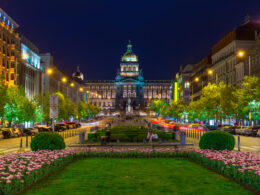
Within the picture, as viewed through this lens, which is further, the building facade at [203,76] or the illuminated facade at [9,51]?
the building facade at [203,76]

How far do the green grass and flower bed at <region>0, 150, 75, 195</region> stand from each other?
31 centimetres

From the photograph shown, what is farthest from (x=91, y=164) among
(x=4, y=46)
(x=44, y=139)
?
(x=4, y=46)

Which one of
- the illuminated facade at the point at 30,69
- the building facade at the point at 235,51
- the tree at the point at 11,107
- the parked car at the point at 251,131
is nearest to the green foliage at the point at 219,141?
the parked car at the point at 251,131

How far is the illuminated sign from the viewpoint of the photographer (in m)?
81.0

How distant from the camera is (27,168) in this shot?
1300 cm

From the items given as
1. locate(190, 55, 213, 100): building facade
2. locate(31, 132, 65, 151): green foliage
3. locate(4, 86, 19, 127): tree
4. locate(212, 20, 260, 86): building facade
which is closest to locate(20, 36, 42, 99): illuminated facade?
locate(4, 86, 19, 127): tree

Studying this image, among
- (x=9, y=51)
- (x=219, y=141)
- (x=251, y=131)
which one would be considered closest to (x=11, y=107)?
(x=9, y=51)

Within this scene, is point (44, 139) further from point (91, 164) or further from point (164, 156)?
Result: point (164, 156)

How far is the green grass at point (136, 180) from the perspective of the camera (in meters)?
11.4

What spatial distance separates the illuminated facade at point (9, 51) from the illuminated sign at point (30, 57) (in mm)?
5895

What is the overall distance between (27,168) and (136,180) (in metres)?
3.85

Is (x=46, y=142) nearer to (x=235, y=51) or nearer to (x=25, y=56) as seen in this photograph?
(x=25, y=56)

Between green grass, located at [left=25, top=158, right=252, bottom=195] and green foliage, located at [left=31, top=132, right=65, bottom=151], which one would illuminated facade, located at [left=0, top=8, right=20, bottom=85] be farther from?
green grass, located at [left=25, top=158, right=252, bottom=195]

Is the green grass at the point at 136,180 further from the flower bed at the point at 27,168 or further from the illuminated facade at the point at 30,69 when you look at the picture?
the illuminated facade at the point at 30,69
